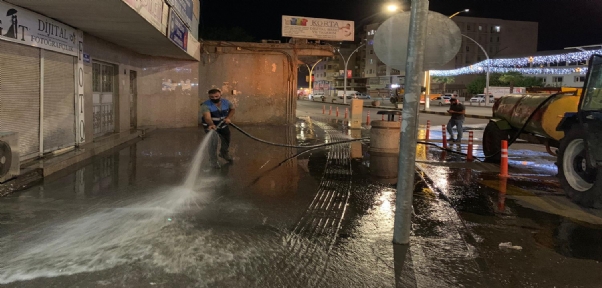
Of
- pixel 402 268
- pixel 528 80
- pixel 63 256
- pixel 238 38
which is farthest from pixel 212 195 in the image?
pixel 528 80

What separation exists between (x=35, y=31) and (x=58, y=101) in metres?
1.67

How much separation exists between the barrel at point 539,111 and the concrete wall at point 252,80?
37.3 ft

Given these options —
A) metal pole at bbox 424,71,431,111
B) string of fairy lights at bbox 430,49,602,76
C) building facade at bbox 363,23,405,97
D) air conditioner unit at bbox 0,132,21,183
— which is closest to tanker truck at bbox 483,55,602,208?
air conditioner unit at bbox 0,132,21,183

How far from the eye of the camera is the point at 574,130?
722cm

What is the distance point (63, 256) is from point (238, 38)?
36074 millimetres

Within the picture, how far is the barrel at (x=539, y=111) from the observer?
8.58 metres

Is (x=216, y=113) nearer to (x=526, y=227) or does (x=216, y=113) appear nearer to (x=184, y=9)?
(x=526, y=227)

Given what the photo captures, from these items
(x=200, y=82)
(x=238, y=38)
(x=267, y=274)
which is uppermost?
(x=238, y=38)

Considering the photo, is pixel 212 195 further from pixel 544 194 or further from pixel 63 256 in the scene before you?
pixel 544 194

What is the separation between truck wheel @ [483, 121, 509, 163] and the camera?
1115 cm

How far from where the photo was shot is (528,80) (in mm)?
71188

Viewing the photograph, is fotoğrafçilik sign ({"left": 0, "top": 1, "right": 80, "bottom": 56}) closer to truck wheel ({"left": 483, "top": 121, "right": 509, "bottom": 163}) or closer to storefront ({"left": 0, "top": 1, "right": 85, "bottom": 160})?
storefront ({"left": 0, "top": 1, "right": 85, "bottom": 160})

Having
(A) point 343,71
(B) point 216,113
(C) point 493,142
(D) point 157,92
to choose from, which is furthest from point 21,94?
(A) point 343,71

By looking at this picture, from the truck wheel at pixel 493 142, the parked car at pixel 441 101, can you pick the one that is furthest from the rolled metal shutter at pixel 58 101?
the parked car at pixel 441 101
